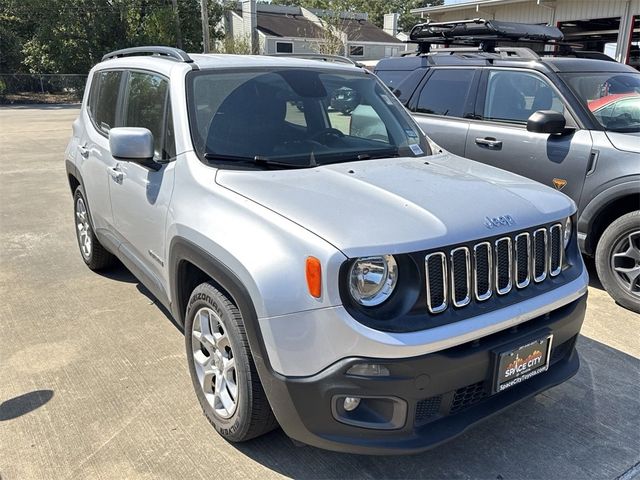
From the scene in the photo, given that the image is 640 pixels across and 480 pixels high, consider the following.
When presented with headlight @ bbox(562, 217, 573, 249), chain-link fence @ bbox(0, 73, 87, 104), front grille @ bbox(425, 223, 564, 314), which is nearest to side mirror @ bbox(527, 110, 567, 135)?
headlight @ bbox(562, 217, 573, 249)

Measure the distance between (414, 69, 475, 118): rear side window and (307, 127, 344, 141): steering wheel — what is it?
8.66 feet

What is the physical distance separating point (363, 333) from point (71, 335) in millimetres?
2707

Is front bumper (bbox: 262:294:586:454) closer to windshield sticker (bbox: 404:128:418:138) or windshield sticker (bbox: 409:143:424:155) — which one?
windshield sticker (bbox: 409:143:424:155)

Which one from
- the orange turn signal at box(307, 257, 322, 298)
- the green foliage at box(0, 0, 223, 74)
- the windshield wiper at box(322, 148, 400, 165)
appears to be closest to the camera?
the orange turn signal at box(307, 257, 322, 298)

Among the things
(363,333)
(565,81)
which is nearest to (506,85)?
(565,81)

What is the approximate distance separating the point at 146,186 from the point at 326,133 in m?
1.14

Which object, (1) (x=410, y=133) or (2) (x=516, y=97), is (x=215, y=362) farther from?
(2) (x=516, y=97)

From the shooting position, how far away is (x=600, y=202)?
15.1 ft

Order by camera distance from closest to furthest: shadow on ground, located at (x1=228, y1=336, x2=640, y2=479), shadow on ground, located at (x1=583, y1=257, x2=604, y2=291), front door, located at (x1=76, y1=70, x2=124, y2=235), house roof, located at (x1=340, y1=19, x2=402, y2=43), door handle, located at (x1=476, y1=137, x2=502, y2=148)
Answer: shadow on ground, located at (x1=228, y1=336, x2=640, y2=479), front door, located at (x1=76, y1=70, x2=124, y2=235), shadow on ground, located at (x1=583, y1=257, x2=604, y2=291), door handle, located at (x1=476, y1=137, x2=502, y2=148), house roof, located at (x1=340, y1=19, x2=402, y2=43)

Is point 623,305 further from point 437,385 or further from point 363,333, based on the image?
point 363,333

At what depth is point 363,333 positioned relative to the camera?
2.16 metres

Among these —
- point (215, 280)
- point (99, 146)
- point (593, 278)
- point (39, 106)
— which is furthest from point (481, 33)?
point (39, 106)

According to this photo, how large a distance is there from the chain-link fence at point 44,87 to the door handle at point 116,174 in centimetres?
2987

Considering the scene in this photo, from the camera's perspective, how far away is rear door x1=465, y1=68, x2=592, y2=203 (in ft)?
15.8
